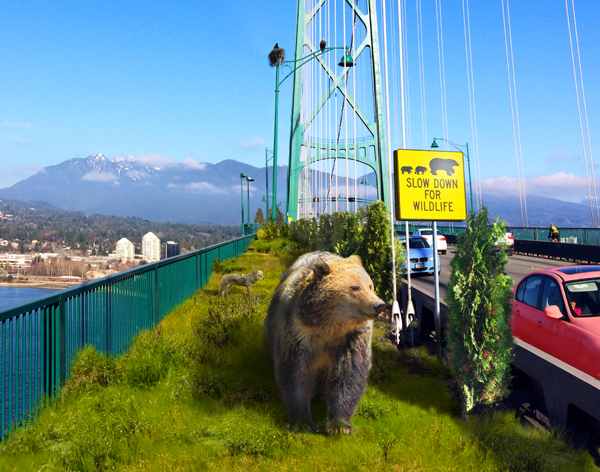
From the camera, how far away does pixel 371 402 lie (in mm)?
4629

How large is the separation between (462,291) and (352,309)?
171 cm

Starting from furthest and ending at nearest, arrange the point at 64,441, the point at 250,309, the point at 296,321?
the point at 250,309 → the point at 296,321 → the point at 64,441

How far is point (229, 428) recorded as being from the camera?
153 inches

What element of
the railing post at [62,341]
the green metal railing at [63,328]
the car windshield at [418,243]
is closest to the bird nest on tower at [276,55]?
the car windshield at [418,243]

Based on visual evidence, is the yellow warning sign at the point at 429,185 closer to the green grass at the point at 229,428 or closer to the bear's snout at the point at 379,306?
the green grass at the point at 229,428

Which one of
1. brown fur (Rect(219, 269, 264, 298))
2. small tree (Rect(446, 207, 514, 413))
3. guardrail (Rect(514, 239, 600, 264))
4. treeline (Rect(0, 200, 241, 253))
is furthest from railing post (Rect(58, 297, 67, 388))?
guardrail (Rect(514, 239, 600, 264))

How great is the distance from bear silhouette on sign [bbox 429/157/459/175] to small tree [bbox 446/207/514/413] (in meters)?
1.96

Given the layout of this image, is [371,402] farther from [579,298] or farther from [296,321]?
[579,298]

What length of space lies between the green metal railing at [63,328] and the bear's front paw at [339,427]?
260cm

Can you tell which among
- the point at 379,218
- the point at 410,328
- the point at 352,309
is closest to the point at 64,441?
the point at 352,309

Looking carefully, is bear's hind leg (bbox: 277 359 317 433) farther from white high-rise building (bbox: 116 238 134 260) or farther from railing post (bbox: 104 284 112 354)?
white high-rise building (bbox: 116 238 134 260)

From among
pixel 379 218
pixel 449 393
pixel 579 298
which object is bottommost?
pixel 449 393

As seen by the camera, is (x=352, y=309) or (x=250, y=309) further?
(x=250, y=309)

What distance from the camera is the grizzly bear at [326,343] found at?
3699mm
